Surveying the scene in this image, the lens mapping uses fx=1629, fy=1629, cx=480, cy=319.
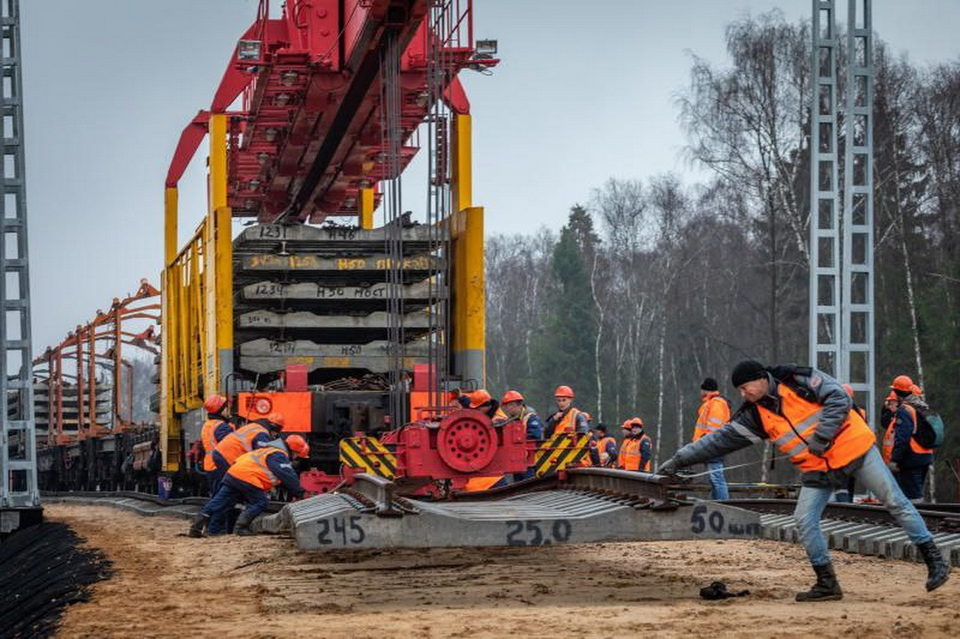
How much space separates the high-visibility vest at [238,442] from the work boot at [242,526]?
0.54 m

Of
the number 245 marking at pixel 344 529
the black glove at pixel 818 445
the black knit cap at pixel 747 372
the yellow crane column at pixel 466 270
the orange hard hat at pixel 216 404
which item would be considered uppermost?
the yellow crane column at pixel 466 270

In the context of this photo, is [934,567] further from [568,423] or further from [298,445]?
[568,423]

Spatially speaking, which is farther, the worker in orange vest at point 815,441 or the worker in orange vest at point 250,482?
the worker in orange vest at point 250,482

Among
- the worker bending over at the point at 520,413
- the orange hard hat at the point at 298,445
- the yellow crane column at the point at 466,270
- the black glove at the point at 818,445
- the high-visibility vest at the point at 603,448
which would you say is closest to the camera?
the black glove at the point at 818,445

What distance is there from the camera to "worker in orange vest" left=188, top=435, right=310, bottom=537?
46.1 feet

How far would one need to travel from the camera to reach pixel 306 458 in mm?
15672

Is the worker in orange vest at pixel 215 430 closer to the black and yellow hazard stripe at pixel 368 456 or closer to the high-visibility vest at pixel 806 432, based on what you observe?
the black and yellow hazard stripe at pixel 368 456

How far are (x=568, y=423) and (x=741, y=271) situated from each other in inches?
1382

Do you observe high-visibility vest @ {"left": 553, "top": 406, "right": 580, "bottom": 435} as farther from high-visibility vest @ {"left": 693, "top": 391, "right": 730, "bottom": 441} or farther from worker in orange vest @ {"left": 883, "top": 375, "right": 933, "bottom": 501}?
worker in orange vest @ {"left": 883, "top": 375, "right": 933, "bottom": 501}

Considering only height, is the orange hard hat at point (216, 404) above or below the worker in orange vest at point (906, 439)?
above

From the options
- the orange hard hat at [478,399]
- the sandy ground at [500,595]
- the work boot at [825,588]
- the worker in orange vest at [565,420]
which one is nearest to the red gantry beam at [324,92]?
the orange hard hat at [478,399]

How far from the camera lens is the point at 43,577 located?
1223 cm

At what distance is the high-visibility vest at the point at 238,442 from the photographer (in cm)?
1445

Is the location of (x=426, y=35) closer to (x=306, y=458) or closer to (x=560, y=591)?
(x=306, y=458)
